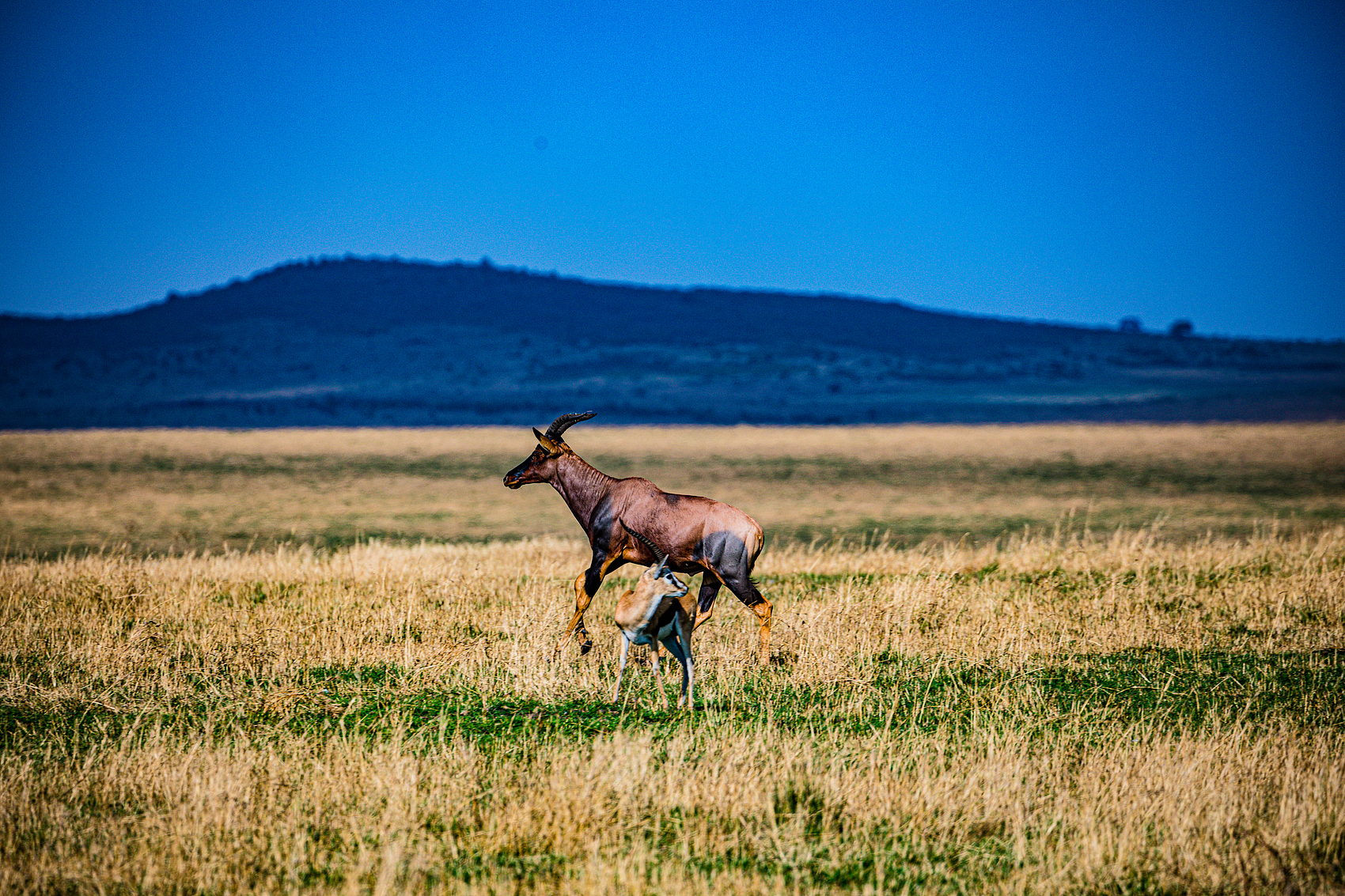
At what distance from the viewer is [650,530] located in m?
9.73

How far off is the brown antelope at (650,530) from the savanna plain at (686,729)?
0.53m

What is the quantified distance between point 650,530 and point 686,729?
2.33 metres

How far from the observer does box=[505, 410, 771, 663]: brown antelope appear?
31.5ft

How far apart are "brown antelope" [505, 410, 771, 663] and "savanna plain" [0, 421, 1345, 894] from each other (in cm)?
53

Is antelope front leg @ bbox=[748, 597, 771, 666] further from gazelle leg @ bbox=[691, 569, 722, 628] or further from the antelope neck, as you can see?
the antelope neck

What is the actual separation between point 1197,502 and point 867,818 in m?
26.2

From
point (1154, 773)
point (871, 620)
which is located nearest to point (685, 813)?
point (1154, 773)

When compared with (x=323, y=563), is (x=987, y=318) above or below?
above

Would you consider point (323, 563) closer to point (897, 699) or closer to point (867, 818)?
point (897, 699)

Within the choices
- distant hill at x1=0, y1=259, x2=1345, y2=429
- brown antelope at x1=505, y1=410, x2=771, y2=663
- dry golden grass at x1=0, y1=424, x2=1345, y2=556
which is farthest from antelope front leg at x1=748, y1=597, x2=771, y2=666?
distant hill at x1=0, y1=259, x2=1345, y2=429

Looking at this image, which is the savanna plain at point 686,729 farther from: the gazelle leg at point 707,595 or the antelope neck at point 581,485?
the antelope neck at point 581,485

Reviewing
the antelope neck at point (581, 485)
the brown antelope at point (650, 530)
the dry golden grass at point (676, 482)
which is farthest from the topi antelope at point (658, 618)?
the dry golden grass at point (676, 482)

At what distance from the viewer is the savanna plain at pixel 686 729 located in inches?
234

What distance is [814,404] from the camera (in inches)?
3255
